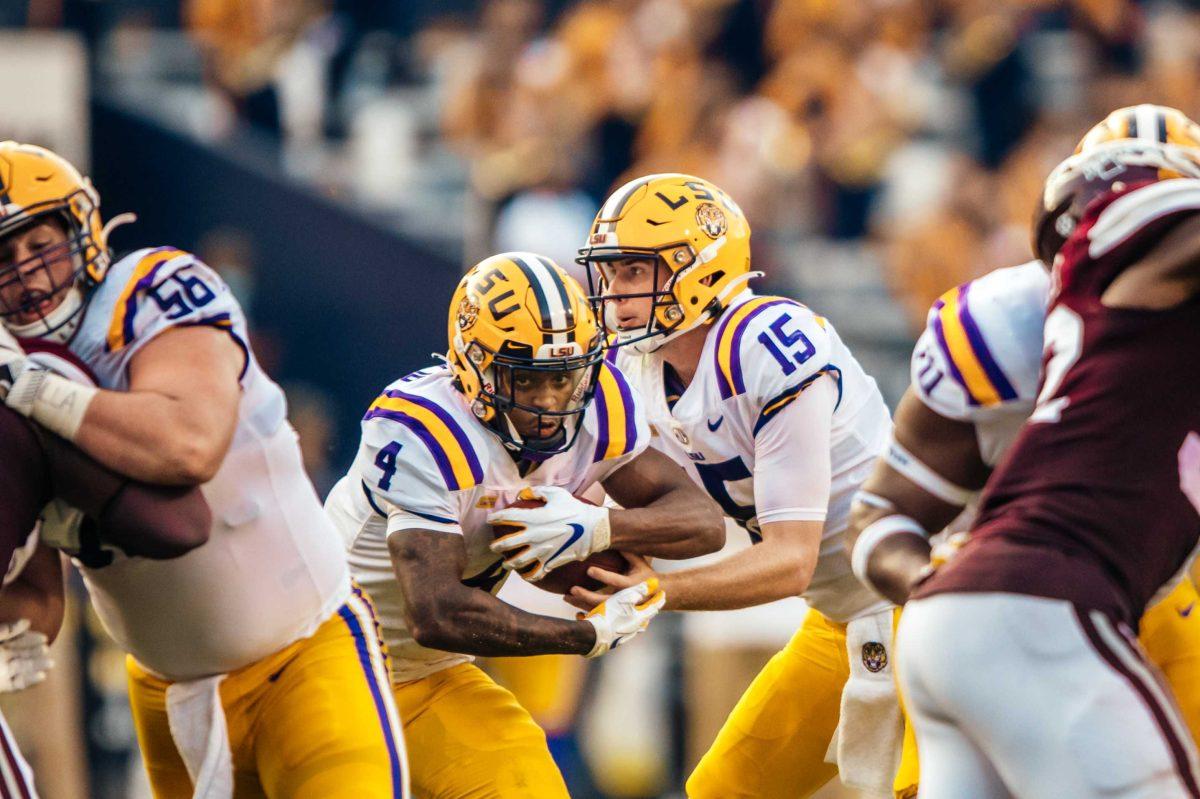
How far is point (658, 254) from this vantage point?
4.77 meters

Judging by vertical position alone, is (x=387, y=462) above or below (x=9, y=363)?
below

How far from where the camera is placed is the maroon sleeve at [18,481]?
3447mm

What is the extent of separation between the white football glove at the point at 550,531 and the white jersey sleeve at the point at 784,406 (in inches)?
21.9

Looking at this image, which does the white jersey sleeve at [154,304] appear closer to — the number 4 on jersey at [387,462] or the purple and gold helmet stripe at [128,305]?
the purple and gold helmet stripe at [128,305]

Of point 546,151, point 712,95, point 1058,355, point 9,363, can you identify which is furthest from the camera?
point 712,95

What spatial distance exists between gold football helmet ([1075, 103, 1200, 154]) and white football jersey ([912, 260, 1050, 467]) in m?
0.73

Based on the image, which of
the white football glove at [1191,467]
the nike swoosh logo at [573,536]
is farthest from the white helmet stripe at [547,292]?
the white football glove at [1191,467]

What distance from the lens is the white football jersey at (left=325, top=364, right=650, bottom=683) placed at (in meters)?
4.05

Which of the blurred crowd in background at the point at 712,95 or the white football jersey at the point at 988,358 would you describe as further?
the blurred crowd in background at the point at 712,95

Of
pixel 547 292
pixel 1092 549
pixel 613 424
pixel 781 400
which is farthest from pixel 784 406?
pixel 1092 549

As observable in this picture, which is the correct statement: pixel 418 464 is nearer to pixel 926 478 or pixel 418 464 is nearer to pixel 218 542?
pixel 218 542

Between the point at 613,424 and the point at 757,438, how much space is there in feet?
1.50

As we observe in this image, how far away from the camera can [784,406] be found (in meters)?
4.45

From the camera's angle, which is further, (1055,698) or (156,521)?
(156,521)
